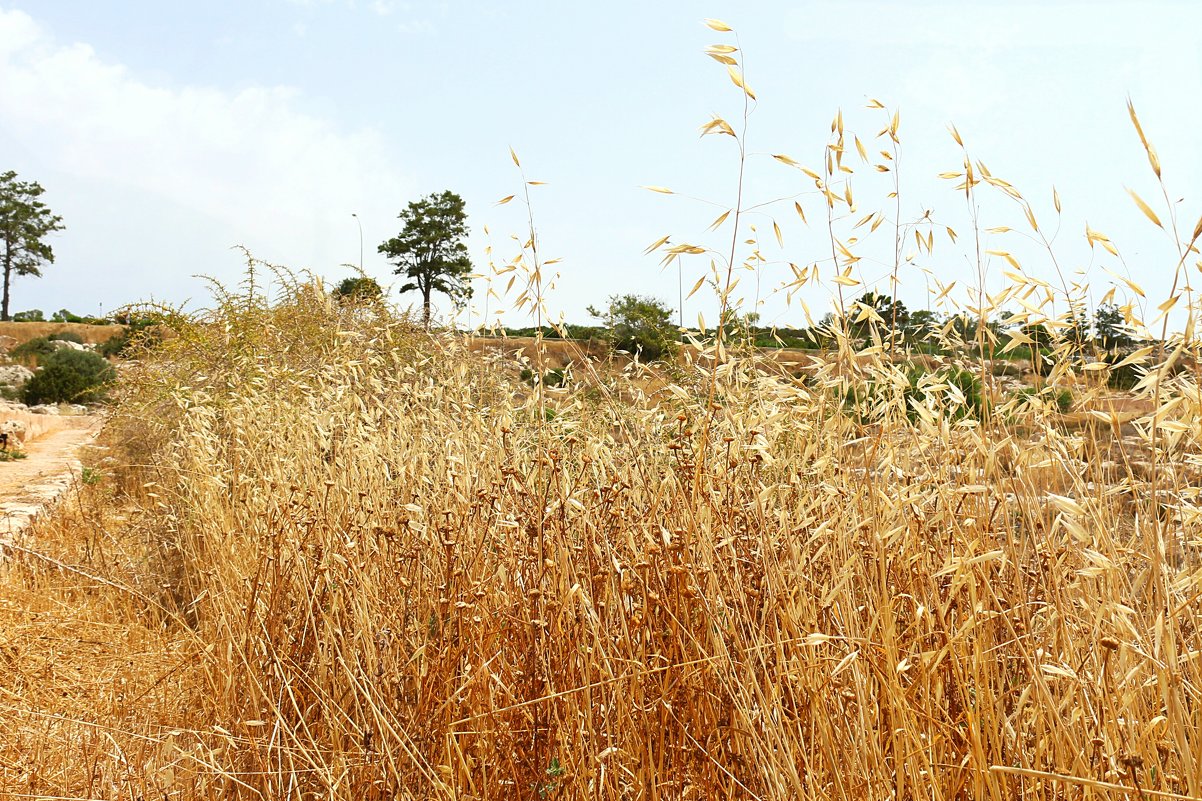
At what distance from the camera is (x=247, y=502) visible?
137 inches

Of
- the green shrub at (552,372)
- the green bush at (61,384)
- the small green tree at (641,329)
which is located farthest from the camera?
the green bush at (61,384)

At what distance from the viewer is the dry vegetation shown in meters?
1.35

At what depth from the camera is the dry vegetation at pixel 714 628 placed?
4.42ft

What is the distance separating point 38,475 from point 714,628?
28.8 ft

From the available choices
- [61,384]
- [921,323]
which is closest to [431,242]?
[61,384]

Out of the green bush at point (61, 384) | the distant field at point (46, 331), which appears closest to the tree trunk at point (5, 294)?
the distant field at point (46, 331)

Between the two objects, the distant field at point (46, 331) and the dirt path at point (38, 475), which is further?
the distant field at point (46, 331)

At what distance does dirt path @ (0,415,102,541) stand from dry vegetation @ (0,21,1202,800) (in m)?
2.98

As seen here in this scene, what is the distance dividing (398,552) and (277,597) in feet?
1.17

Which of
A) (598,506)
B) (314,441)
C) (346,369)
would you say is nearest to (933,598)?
(598,506)

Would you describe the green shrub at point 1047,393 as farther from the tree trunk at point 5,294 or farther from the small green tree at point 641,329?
the tree trunk at point 5,294

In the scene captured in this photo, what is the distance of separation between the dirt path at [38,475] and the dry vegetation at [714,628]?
298 centimetres

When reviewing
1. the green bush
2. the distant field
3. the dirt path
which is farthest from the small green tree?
the distant field

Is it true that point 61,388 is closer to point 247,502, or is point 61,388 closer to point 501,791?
Result: point 247,502
